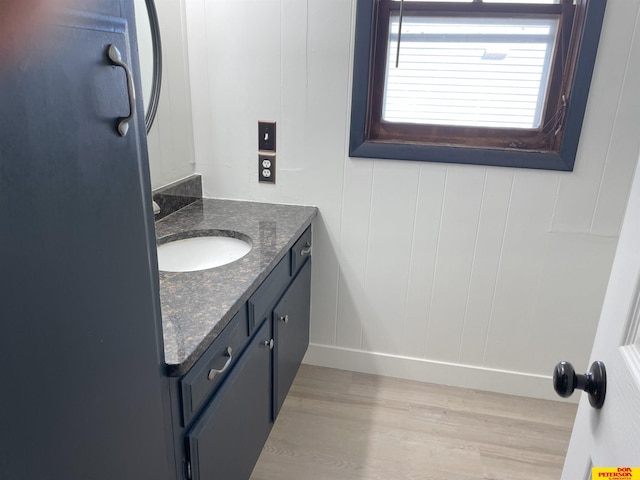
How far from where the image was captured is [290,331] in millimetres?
1781

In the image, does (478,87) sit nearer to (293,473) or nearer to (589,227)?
(589,227)

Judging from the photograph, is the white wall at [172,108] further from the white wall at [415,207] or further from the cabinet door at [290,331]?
the cabinet door at [290,331]

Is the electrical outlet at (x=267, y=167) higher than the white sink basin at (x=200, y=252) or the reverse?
higher

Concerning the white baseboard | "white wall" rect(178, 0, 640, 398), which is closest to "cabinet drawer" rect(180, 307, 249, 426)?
"white wall" rect(178, 0, 640, 398)

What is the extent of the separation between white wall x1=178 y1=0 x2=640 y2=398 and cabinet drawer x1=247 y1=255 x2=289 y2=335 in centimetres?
47

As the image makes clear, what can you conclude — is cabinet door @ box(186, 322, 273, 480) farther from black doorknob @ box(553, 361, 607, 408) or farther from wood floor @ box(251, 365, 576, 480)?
black doorknob @ box(553, 361, 607, 408)

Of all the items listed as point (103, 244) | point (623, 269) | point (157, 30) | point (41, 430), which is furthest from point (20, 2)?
point (157, 30)

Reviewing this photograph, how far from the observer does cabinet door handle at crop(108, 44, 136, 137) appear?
604 millimetres

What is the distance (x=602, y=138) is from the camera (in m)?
1.68

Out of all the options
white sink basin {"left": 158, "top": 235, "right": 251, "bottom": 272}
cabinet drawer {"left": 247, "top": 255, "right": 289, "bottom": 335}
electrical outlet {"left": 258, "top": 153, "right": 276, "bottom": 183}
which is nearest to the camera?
cabinet drawer {"left": 247, "top": 255, "right": 289, "bottom": 335}

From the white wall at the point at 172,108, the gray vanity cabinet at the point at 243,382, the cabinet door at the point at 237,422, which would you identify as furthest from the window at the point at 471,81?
the cabinet door at the point at 237,422

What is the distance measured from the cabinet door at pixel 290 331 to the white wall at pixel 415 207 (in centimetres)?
14

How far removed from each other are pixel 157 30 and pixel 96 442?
143cm

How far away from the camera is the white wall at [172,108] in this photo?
1691 millimetres
